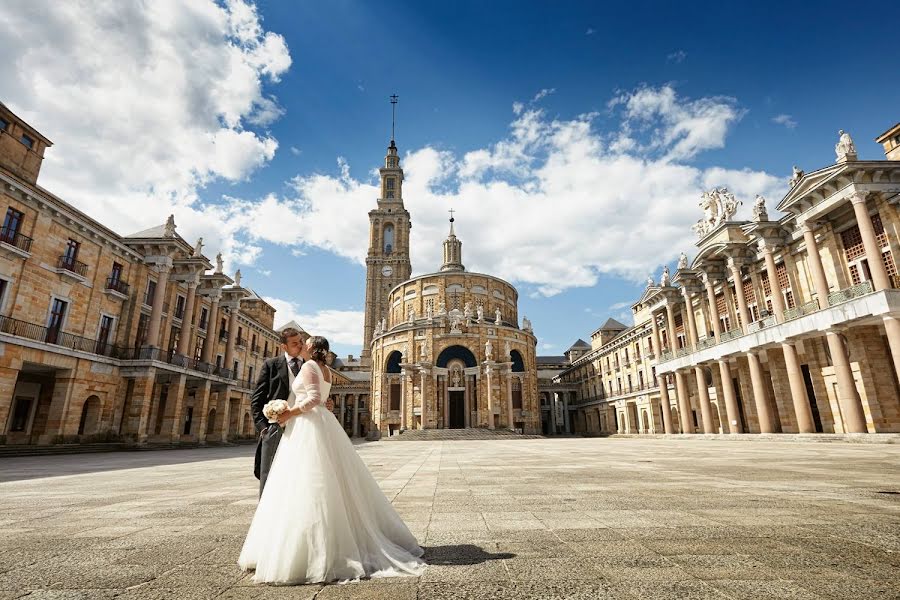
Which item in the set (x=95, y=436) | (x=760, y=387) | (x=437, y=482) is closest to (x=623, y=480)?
(x=437, y=482)

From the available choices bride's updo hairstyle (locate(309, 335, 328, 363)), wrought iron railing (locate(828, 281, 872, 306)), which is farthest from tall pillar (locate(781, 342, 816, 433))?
bride's updo hairstyle (locate(309, 335, 328, 363))

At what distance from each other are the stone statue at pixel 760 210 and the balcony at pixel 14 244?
3755cm

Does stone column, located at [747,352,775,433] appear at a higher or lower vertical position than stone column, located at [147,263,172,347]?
lower

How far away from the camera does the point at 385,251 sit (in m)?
83.2

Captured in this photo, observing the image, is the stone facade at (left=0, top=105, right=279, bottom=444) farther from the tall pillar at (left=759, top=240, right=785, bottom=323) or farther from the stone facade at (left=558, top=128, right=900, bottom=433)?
the tall pillar at (left=759, top=240, right=785, bottom=323)

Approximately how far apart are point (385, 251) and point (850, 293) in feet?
235

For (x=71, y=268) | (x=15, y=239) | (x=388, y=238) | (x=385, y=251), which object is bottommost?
(x=71, y=268)

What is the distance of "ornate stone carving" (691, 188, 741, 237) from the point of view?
28.9 meters

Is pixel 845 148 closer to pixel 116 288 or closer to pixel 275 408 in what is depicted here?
pixel 275 408

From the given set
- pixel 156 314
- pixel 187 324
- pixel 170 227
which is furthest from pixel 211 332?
Answer: pixel 170 227

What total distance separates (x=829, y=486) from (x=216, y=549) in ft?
26.1

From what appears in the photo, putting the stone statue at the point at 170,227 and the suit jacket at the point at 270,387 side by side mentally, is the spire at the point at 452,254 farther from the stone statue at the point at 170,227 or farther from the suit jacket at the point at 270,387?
the suit jacket at the point at 270,387

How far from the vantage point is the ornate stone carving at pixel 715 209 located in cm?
2891

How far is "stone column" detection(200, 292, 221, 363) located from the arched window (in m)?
50.4
